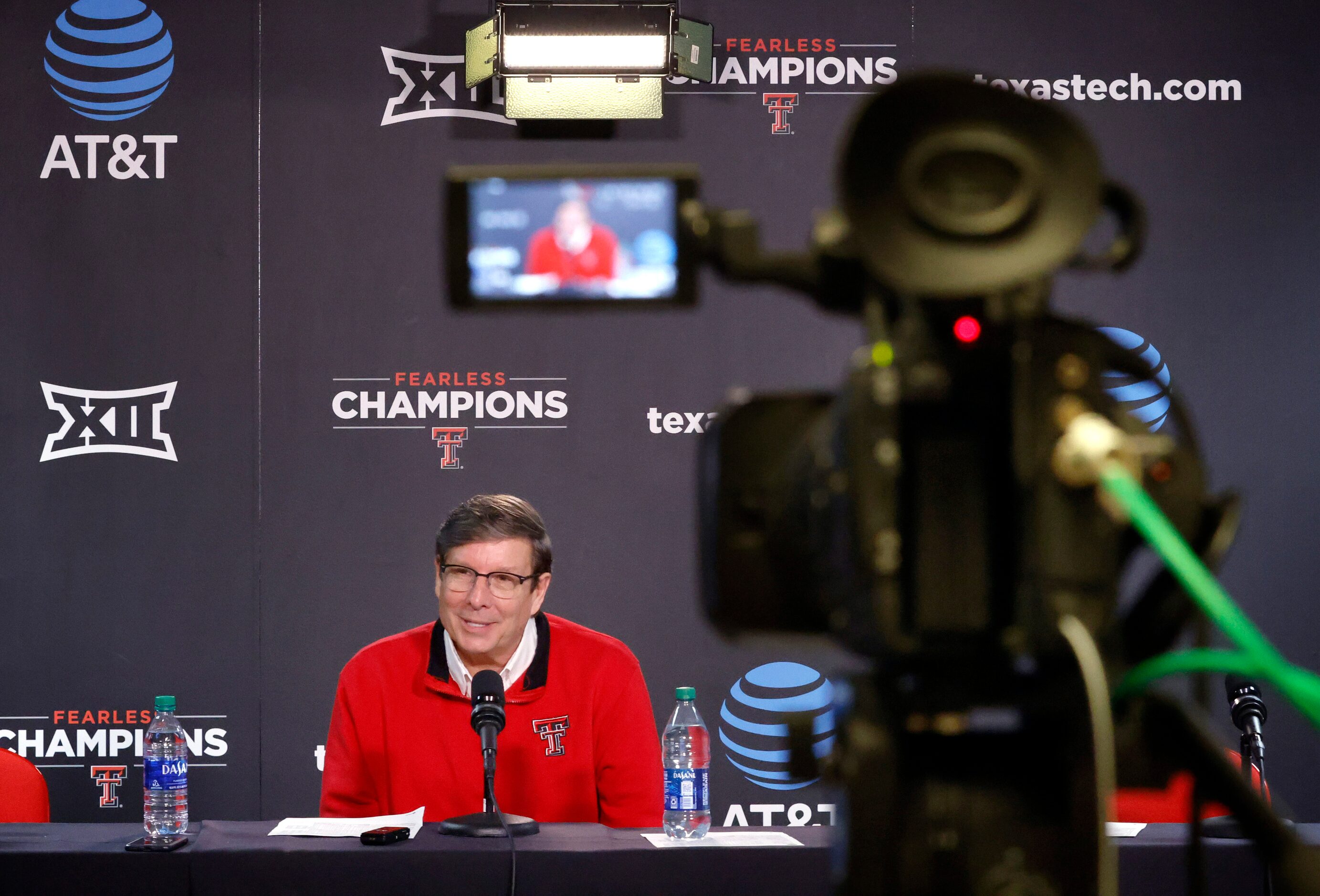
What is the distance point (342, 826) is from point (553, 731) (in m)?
0.54

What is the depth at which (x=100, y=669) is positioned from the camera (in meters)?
3.21

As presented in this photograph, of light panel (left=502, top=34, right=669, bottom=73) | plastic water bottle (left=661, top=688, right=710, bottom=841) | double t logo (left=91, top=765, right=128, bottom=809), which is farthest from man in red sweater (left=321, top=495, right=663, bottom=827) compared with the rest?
light panel (left=502, top=34, right=669, bottom=73)

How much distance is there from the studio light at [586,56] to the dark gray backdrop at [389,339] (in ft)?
0.38

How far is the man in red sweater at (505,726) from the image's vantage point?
7.73 ft

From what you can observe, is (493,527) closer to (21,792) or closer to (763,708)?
(21,792)

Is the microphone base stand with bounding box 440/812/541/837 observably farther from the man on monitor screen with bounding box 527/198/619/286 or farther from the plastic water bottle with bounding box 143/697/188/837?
the man on monitor screen with bounding box 527/198/619/286

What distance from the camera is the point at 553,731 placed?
239 cm

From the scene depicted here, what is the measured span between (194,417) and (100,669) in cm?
76

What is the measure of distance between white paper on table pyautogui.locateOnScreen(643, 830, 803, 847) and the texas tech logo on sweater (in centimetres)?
46

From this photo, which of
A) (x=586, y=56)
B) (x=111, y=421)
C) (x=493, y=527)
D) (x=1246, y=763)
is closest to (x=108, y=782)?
(x=111, y=421)

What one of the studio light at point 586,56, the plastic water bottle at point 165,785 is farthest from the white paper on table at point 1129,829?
the studio light at point 586,56

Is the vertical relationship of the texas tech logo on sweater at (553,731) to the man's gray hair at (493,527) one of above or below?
below

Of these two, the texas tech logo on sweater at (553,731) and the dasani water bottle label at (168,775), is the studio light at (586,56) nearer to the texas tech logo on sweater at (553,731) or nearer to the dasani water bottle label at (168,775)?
the texas tech logo on sweater at (553,731)

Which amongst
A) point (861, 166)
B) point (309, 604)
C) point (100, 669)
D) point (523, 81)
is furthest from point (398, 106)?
point (861, 166)
